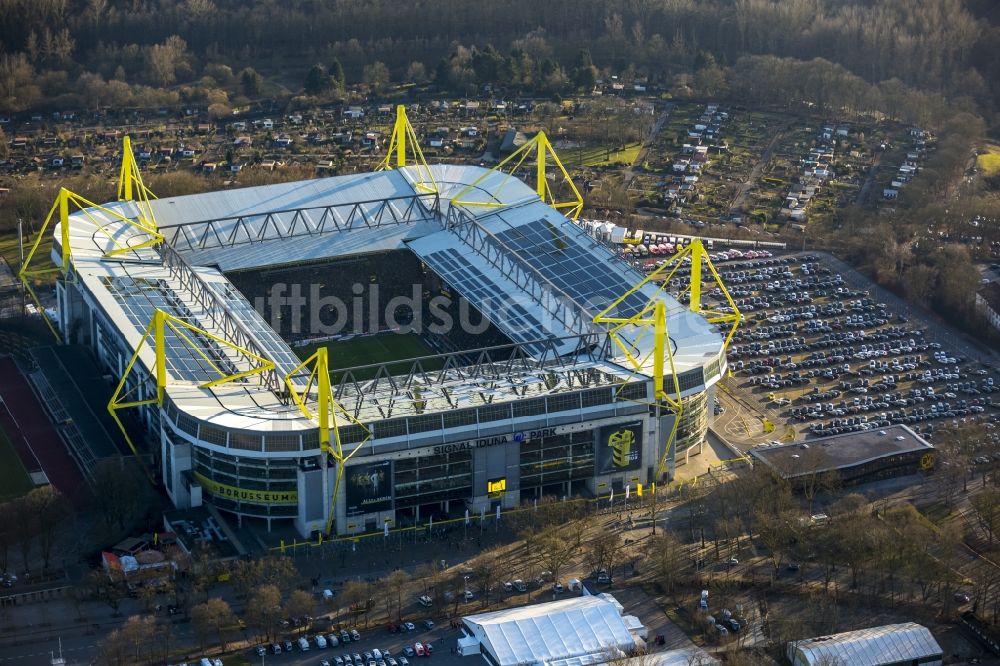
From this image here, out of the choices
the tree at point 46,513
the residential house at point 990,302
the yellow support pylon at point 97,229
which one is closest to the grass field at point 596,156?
the residential house at point 990,302

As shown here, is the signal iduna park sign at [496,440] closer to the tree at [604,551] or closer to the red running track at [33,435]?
the tree at [604,551]

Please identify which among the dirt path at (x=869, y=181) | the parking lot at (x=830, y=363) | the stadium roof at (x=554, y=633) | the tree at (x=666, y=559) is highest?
the stadium roof at (x=554, y=633)

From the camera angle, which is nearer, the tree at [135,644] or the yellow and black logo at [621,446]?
the tree at [135,644]

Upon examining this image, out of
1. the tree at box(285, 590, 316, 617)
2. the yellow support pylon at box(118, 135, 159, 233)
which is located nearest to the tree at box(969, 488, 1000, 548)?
the tree at box(285, 590, 316, 617)

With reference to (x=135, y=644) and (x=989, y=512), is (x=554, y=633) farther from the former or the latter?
(x=989, y=512)

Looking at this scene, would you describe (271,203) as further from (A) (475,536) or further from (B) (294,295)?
(A) (475,536)

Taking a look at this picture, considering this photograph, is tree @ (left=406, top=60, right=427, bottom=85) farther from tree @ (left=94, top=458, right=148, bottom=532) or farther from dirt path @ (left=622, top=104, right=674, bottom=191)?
tree @ (left=94, top=458, right=148, bottom=532)

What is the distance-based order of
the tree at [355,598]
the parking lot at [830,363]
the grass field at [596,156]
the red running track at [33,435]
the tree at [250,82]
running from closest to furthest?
1. the tree at [355,598]
2. the red running track at [33,435]
3. the parking lot at [830,363]
4. the grass field at [596,156]
5. the tree at [250,82]
